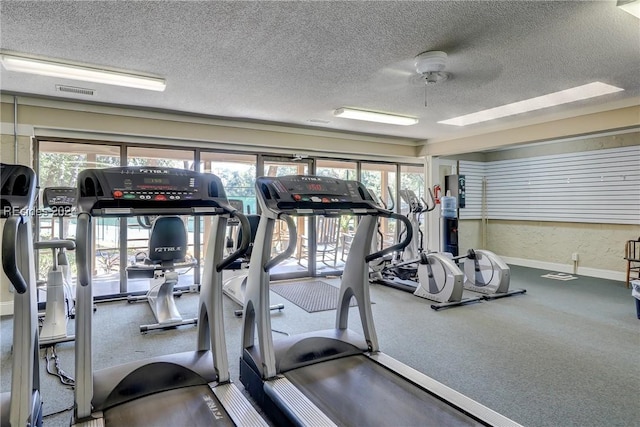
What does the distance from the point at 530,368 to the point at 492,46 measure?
255cm

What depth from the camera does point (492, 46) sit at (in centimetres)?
288

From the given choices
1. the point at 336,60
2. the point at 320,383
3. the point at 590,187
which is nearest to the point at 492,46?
the point at 336,60

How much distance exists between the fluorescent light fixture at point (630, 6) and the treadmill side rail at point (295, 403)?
2977 millimetres

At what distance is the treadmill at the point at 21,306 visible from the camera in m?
1.61

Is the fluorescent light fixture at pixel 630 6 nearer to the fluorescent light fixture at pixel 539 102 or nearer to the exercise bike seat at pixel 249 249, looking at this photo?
the fluorescent light fixture at pixel 539 102

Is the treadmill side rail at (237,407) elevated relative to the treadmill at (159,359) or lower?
lower

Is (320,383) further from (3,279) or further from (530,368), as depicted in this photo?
(3,279)

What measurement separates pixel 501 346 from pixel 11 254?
355cm

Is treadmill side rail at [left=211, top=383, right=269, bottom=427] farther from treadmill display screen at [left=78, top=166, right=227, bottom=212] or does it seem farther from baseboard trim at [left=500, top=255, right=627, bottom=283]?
baseboard trim at [left=500, top=255, right=627, bottom=283]

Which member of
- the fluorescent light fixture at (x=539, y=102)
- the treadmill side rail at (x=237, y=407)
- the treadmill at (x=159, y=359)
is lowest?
the treadmill side rail at (x=237, y=407)

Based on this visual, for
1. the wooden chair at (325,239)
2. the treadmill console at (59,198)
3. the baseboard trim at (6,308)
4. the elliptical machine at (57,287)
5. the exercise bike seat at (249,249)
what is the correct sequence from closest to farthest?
the elliptical machine at (57,287)
the treadmill console at (59,198)
the baseboard trim at (6,308)
the exercise bike seat at (249,249)
the wooden chair at (325,239)

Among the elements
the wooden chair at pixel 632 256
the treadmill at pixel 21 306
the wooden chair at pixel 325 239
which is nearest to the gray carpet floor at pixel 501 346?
the treadmill at pixel 21 306

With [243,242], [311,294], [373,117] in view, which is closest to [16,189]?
[243,242]

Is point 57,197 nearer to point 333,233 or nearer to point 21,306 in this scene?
point 21,306
